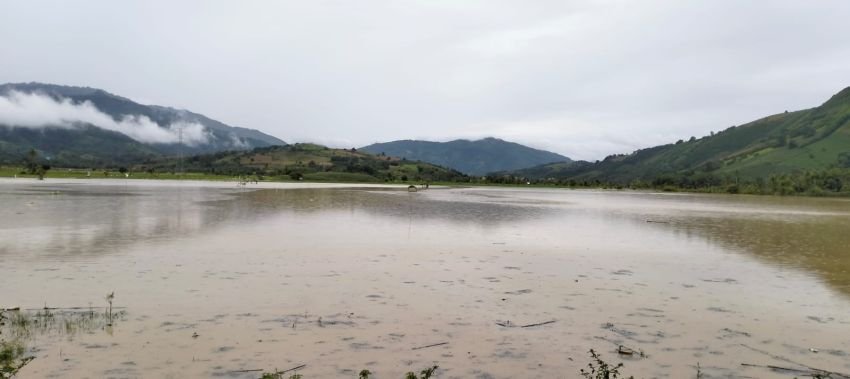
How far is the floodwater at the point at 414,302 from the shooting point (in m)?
11.3

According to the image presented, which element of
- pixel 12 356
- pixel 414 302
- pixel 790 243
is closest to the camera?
pixel 12 356

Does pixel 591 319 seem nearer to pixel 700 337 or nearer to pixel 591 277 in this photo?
pixel 700 337

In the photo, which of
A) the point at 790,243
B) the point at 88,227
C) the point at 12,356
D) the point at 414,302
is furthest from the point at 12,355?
the point at 790,243

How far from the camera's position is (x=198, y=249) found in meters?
26.0

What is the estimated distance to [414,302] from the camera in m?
16.6

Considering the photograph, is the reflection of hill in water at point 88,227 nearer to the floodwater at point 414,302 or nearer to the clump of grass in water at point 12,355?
the floodwater at point 414,302

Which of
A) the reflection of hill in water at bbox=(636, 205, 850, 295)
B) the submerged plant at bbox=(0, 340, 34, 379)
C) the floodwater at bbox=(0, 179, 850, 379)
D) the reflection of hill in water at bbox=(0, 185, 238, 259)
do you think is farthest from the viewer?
the reflection of hill in water at bbox=(636, 205, 850, 295)

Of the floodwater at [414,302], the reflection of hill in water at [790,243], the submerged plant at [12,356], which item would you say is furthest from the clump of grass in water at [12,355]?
the reflection of hill in water at [790,243]

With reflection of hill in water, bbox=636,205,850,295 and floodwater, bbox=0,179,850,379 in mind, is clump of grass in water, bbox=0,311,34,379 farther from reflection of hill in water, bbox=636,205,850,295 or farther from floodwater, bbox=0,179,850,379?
reflection of hill in water, bbox=636,205,850,295

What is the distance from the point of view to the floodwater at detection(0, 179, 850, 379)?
11336 millimetres

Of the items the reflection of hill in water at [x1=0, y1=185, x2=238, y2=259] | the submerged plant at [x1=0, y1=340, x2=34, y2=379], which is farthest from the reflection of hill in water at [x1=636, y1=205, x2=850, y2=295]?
the reflection of hill in water at [x1=0, y1=185, x2=238, y2=259]

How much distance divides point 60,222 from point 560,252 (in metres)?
31.1

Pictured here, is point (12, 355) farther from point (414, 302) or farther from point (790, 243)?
point (790, 243)

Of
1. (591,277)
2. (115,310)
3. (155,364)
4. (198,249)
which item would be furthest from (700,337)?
(198,249)
